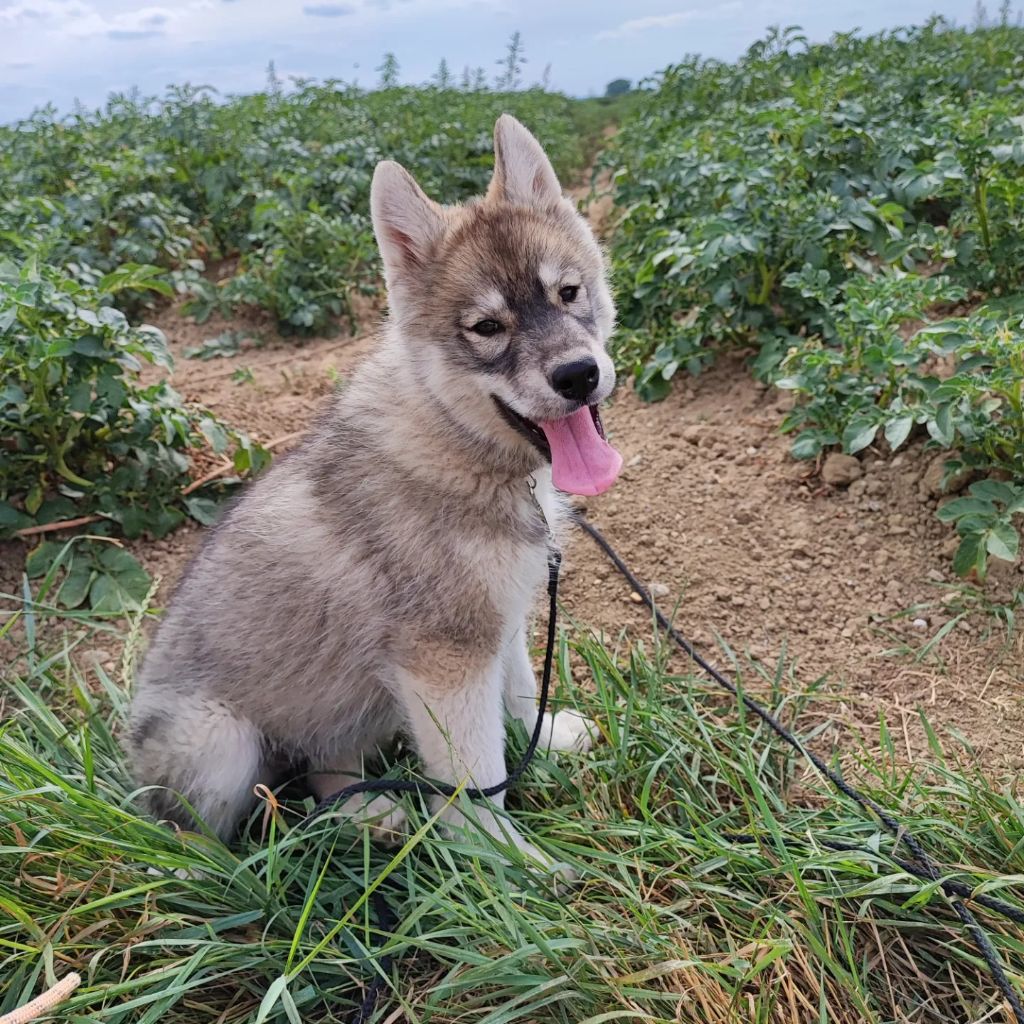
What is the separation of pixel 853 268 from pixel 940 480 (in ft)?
5.42

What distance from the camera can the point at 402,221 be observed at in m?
2.44

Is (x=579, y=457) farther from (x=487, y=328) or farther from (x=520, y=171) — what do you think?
(x=520, y=171)

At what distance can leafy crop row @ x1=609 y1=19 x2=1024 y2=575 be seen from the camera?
309 centimetres

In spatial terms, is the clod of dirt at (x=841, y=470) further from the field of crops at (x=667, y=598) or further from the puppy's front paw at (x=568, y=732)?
the puppy's front paw at (x=568, y=732)

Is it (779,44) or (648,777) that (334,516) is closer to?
(648,777)

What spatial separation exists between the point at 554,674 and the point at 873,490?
155cm

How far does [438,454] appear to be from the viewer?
2396 mm

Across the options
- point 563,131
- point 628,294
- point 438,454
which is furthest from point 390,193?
point 563,131

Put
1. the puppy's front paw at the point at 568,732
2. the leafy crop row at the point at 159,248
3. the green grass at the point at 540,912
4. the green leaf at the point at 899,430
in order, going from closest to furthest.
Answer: the green grass at the point at 540,912 < the puppy's front paw at the point at 568,732 < the green leaf at the point at 899,430 < the leafy crop row at the point at 159,248

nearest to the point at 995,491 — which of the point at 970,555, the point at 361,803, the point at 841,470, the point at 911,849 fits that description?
the point at 970,555

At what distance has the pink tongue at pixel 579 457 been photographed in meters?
2.29

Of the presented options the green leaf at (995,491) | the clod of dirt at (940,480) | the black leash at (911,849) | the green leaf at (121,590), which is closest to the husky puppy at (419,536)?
the black leash at (911,849)

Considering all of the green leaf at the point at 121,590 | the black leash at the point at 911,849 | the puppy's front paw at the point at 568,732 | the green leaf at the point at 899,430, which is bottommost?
the puppy's front paw at the point at 568,732

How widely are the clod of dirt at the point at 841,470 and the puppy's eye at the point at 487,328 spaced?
1.92 m
